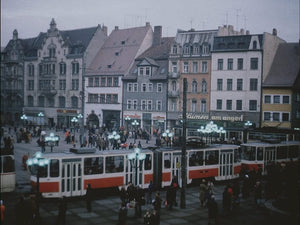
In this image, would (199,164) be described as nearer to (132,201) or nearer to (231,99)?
(132,201)

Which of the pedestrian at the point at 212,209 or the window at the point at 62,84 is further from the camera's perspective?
the window at the point at 62,84

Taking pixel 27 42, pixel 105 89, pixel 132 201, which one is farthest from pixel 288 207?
pixel 27 42

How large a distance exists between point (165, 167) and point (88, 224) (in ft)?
27.6

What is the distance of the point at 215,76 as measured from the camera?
2196 inches

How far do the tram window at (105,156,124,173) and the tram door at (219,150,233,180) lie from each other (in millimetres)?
8074

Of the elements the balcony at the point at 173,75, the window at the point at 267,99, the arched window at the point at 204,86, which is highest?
the balcony at the point at 173,75

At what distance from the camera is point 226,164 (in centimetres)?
2809

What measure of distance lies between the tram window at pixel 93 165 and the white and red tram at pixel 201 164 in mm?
3848

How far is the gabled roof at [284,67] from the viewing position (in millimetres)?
50878

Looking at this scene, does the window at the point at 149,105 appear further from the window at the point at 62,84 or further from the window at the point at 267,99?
the window at the point at 62,84

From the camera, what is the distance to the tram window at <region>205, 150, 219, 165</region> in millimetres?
26875

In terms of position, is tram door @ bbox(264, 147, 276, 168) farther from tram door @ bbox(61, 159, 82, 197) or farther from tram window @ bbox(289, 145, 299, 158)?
tram door @ bbox(61, 159, 82, 197)

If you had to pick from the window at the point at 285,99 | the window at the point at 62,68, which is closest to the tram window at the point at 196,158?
the window at the point at 285,99

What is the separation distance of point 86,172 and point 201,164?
8.50m
